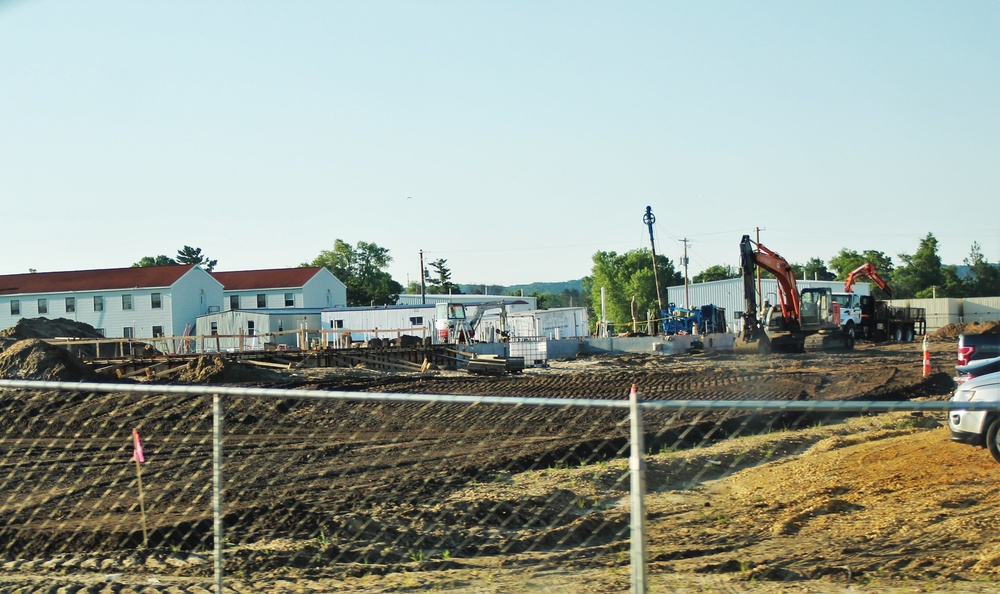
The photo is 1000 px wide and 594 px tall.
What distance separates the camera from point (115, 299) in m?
67.6

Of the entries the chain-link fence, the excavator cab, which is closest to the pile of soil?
the chain-link fence

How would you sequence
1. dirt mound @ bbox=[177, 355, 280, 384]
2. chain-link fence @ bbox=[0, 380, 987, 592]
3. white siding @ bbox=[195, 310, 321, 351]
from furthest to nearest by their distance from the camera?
1. white siding @ bbox=[195, 310, 321, 351]
2. dirt mound @ bbox=[177, 355, 280, 384]
3. chain-link fence @ bbox=[0, 380, 987, 592]

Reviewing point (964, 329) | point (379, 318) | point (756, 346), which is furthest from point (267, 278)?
point (964, 329)

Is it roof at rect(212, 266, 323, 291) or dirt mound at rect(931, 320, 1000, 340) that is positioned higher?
roof at rect(212, 266, 323, 291)

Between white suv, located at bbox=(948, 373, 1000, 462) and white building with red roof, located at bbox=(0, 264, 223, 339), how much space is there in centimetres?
6258

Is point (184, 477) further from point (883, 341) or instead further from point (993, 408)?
point (883, 341)

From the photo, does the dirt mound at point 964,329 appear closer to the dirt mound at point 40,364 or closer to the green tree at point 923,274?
the green tree at point 923,274

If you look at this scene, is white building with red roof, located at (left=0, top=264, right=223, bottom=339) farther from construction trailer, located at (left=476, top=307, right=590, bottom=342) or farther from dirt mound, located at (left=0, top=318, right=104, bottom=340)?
construction trailer, located at (left=476, top=307, right=590, bottom=342)

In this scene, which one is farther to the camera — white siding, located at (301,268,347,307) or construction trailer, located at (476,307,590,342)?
white siding, located at (301,268,347,307)

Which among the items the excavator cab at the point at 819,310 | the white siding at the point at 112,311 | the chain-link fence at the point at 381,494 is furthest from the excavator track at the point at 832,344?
the white siding at the point at 112,311

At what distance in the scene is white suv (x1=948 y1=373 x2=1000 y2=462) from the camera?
9.69 meters

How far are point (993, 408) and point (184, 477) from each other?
964cm

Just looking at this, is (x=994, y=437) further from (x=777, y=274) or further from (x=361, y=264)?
(x=361, y=264)

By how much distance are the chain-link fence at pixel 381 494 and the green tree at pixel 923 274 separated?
84.6m
